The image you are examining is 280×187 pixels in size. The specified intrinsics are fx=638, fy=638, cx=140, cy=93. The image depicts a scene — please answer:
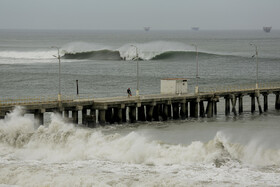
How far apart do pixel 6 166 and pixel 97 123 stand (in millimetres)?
16744

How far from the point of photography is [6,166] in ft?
113

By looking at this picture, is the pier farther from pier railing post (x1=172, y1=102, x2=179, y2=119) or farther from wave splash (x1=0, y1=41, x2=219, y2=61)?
wave splash (x1=0, y1=41, x2=219, y2=61)

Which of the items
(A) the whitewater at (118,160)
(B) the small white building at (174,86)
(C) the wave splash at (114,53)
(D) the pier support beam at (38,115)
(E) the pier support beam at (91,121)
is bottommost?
(A) the whitewater at (118,160)

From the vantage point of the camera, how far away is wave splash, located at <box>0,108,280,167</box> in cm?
3578

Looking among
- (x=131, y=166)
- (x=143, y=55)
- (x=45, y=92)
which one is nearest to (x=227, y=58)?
(x=143, y=55)

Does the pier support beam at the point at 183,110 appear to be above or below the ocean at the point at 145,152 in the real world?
above

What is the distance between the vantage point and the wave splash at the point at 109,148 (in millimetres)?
35781

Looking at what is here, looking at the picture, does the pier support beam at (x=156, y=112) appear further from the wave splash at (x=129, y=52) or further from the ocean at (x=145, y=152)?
the wave splash at (x=129, y=52)

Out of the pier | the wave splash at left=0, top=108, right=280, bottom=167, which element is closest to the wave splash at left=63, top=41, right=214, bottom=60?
the pier

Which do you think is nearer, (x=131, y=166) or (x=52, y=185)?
(x=52, y=185)

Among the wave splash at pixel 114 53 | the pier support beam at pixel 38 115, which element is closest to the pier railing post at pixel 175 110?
the pier support beam at pixel 38 115

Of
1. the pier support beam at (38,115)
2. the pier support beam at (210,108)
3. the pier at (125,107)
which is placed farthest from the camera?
the pier support beam at (210,108)

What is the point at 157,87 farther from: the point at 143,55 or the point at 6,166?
the point at 143,55

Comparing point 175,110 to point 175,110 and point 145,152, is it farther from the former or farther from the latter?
point 145,152
